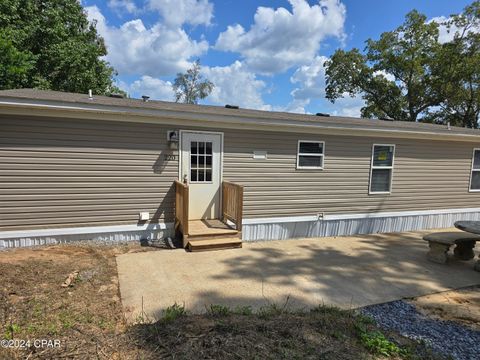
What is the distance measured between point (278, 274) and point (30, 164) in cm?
440

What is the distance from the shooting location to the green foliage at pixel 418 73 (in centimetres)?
1858

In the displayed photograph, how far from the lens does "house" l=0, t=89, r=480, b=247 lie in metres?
5.03

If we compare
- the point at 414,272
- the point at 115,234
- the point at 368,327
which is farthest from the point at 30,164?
the point at 414,272

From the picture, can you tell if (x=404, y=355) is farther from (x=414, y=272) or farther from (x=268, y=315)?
(x=414, y=272)

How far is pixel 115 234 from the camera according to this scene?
18.4 ft

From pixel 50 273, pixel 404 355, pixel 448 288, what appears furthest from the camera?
pixel 448 288

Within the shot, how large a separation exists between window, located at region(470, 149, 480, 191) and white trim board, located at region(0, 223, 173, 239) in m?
8.77

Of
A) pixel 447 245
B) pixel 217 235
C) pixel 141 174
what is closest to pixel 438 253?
pixel 447 245

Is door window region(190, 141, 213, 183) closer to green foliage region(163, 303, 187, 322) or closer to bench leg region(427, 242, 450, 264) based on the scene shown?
green foliage region(163, 303, 187, 322)

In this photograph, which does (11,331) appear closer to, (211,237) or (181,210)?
(181,210)

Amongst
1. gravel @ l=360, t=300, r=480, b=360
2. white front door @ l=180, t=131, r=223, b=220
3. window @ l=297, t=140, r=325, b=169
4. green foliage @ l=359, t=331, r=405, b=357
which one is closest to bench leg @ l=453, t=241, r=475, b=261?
gravel @ l=360, t=300, r=480, b=360

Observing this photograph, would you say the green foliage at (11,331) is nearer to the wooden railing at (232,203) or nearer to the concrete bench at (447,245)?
the wooden railing at (232,203)

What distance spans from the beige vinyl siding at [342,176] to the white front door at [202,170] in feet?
0.78

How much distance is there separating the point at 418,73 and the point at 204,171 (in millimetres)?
20160
